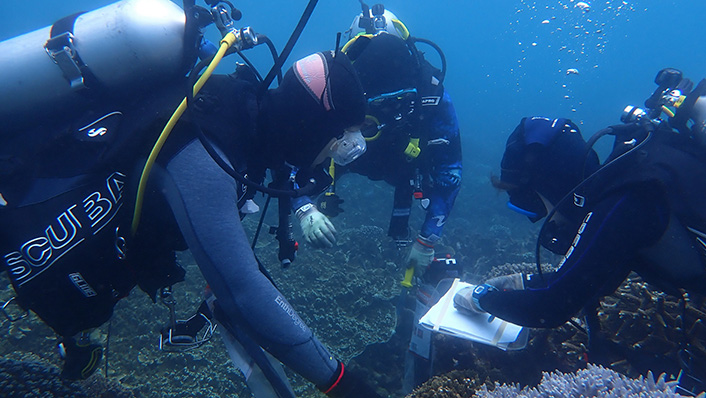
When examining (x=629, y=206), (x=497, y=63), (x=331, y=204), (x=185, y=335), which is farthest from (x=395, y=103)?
(x=497, y=63)

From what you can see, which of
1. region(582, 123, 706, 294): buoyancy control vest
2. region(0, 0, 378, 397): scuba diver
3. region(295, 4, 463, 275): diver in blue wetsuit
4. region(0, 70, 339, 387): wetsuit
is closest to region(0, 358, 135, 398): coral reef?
region(0, 0, 378, 397): scuba diver

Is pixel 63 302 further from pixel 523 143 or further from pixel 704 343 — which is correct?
pixel 704 343

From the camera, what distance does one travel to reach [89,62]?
187cm

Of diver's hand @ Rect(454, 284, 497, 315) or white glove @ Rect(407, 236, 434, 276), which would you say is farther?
white glove @ Rect(407, 236, 434, 276)

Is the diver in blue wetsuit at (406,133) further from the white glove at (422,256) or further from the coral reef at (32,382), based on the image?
the coral reef at (32,382)

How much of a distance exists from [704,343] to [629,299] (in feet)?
2.89

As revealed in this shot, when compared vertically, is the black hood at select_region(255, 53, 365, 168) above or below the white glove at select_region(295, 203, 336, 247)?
above

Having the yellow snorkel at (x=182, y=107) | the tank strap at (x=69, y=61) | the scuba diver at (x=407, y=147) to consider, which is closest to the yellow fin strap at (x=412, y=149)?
the scuba diver at (x=407, y=147)

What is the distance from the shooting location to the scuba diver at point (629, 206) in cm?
218

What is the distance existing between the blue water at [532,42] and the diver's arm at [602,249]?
2393 inches

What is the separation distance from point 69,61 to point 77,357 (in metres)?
2.23

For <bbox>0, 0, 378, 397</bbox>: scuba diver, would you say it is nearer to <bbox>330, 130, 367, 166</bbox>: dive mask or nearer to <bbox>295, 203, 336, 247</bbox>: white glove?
<bbox>330, 130, 367, 166</bbox>: dive mask

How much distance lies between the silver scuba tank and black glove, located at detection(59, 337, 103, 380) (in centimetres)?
167

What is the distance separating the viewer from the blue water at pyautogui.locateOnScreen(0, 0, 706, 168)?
73.9m
